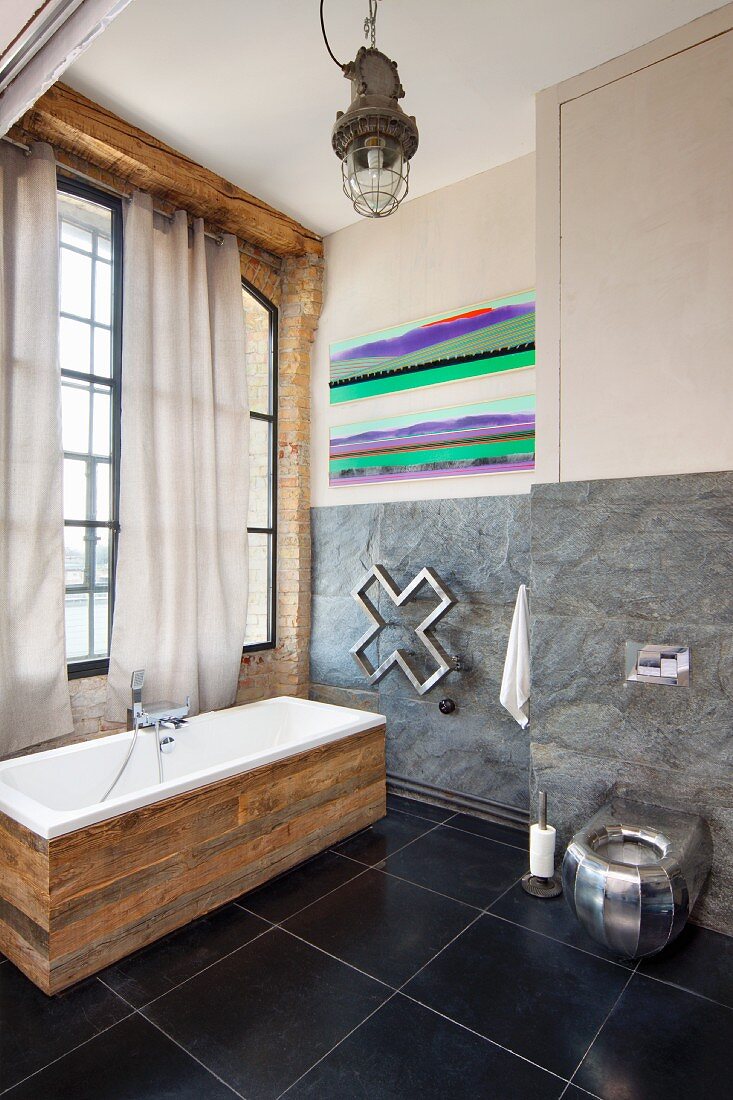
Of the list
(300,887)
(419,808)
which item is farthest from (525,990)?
(419,808)

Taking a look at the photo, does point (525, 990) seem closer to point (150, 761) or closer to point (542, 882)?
point (542, 882)

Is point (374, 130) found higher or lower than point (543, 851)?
higher

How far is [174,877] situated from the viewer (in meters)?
2.24

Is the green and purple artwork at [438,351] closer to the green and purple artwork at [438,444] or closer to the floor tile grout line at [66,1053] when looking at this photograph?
the green and purple artwork at [438,444]

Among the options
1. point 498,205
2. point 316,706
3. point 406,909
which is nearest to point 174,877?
point 406,909

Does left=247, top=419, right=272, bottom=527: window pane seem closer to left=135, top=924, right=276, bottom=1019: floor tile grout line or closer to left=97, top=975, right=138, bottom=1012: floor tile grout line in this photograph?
left=135, top=924, right=276, bottom=1019: floor tile grout line

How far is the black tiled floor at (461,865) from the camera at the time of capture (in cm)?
262

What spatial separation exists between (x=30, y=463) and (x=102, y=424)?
1.67 ft

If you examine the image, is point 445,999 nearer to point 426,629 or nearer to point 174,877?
point 174,877

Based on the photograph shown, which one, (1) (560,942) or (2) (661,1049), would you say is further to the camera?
(1) (560,942)

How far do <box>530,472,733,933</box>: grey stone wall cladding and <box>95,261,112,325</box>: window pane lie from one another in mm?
2220

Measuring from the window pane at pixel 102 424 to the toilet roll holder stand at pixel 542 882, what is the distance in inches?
99.6

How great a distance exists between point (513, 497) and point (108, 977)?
248cm

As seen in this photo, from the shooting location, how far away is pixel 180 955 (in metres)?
2.18
